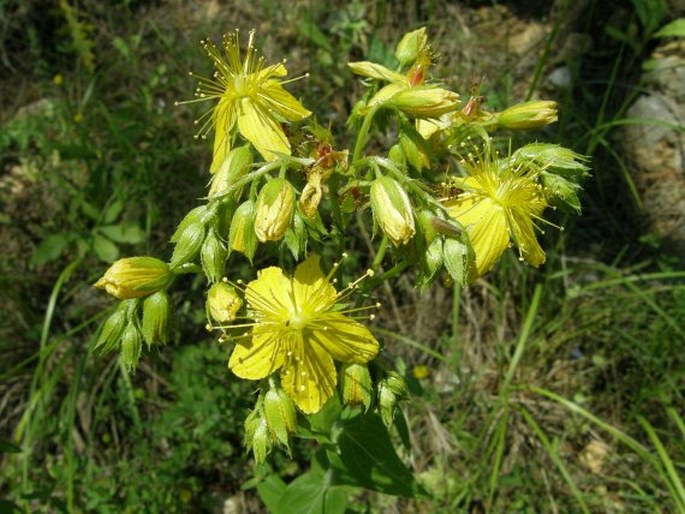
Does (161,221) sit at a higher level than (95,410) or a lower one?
higher

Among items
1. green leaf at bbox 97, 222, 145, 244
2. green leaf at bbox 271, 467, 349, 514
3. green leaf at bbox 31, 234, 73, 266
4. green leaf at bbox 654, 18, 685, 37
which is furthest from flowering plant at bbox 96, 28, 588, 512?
green leaf at bbox 654, 18, 685, 37

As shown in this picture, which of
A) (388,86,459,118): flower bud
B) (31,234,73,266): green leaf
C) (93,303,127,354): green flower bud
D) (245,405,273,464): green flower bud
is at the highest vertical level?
(388,86,459,118): flower bud

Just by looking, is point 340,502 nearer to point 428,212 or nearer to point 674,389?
point 428,212

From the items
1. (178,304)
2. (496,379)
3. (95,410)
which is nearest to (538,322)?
(496,379)

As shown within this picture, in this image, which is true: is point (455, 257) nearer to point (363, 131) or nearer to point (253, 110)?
point (363, 131)

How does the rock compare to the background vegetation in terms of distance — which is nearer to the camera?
the background vegetation

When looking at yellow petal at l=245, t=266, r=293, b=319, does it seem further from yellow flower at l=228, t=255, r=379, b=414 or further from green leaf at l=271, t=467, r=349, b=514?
green leaf at l=271, t=467, r=349, b=514
